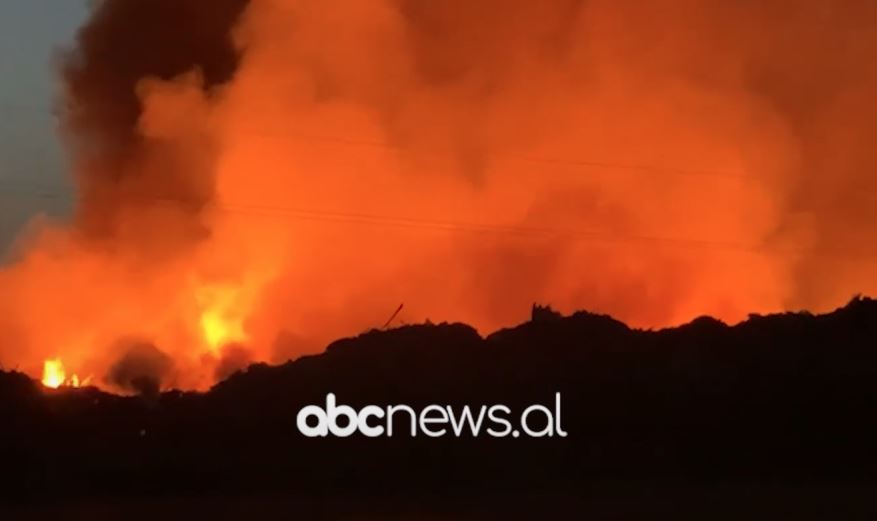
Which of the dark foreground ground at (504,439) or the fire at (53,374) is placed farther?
the fire at (53,374)

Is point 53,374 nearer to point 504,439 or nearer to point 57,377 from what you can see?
point 57,377

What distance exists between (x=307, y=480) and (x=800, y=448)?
645 inches

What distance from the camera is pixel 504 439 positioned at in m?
36.7

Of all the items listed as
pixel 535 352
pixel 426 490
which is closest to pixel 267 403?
pixel 426 490

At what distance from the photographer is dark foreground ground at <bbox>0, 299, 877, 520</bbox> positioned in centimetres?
3159

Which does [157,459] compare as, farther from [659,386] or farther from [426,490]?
[659,386]

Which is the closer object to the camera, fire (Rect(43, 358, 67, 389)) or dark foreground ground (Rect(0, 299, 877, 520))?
dark foreground ground (Rect(0, 299, 877, 520))

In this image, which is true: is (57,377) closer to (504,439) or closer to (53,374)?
(53,374)

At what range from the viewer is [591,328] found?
41.6 m

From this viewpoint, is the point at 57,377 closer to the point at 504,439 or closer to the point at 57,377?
the point at 57,377

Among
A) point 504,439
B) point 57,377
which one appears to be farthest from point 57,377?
point 504,439

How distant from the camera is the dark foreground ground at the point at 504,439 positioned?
31.6 m

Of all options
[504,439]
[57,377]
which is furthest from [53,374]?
[504,439]

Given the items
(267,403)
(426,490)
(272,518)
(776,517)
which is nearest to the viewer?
(776,517)
